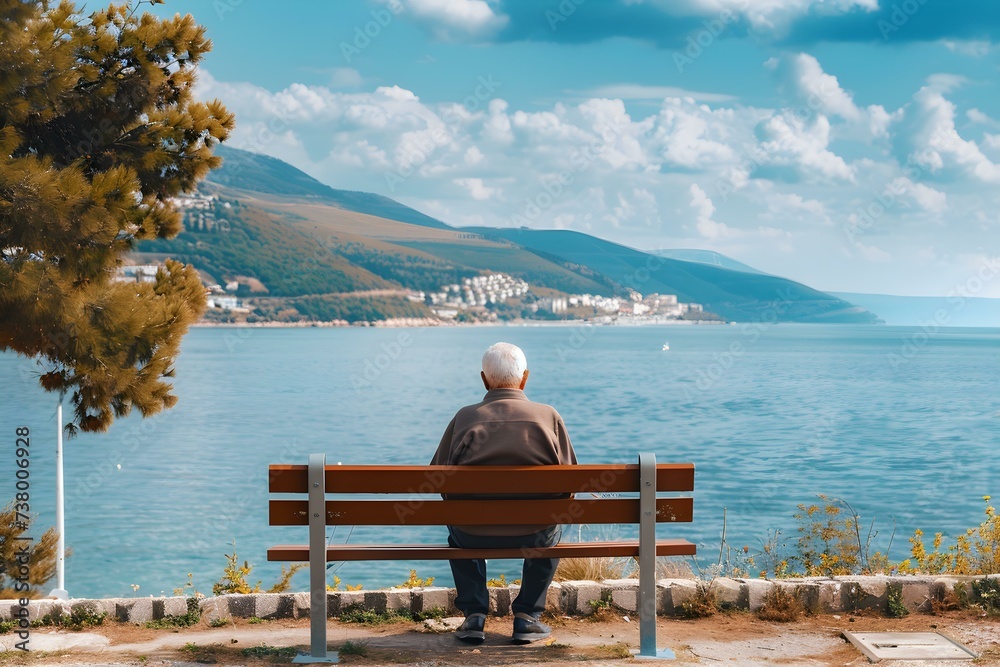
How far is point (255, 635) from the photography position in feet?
16.6

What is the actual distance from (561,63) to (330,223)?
5848cm

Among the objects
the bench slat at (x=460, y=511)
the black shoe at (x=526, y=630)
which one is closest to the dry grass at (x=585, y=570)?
the black shoe at (x=526, y=630)

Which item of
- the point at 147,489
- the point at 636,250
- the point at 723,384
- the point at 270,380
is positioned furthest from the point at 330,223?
the point at 147,489

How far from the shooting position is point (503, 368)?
15.9 ft

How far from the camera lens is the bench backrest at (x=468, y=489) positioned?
175 inches

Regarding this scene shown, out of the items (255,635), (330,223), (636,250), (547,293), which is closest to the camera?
(255,635)

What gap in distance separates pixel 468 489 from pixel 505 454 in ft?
0.89

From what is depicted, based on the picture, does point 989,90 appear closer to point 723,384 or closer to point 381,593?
point 723,384

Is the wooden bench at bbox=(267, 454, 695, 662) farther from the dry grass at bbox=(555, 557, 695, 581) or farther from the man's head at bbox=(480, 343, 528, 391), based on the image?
the dry grass at bbox=(555, 557, 695, 581)

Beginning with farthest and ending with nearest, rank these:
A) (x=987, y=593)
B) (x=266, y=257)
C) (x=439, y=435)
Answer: (x=266, y=257), (x=439, y=435), (x=987, y=593)

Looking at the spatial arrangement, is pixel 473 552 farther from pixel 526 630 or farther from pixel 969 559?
pixel 969 559

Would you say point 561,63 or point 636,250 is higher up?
point 561,63

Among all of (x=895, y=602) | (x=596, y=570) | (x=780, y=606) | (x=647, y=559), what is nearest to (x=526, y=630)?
(x=647, y=559)

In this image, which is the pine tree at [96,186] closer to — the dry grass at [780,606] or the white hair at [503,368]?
the white hair at [503,368]
